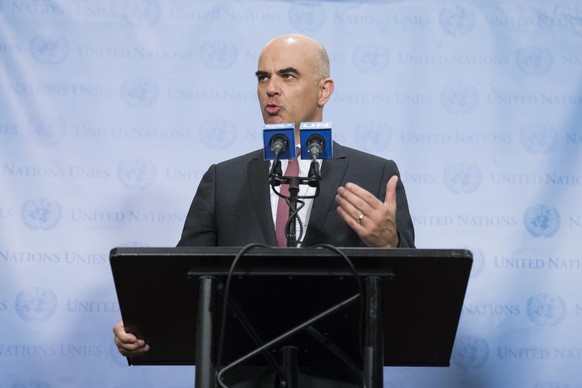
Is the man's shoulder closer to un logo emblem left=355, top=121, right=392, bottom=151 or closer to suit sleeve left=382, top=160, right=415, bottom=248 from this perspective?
suit sleeve left=382, top=160, right=415, bottom=248

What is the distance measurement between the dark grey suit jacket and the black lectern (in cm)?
45

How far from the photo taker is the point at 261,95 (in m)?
2.73

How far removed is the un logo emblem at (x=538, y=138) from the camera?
3.40 metres

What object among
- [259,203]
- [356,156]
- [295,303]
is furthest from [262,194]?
[295,303]

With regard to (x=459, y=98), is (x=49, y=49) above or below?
above

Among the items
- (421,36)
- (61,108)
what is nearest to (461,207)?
(421,36)

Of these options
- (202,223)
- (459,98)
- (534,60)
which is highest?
(534,60)

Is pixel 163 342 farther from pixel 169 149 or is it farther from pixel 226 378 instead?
pixel 169 149

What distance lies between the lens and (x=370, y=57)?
11.6 feet

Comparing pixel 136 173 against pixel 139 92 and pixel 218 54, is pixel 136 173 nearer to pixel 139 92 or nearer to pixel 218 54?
pixel 139 92

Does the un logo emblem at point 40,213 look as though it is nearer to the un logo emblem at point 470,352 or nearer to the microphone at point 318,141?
the un logo emblem at point 470,352

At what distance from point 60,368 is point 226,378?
51.1 inches

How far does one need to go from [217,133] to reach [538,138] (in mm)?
1260

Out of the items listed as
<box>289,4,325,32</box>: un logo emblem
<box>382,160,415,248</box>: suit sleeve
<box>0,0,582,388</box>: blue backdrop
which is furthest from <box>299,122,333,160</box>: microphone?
<box>289,4,325,32</box>: un logo emblem
